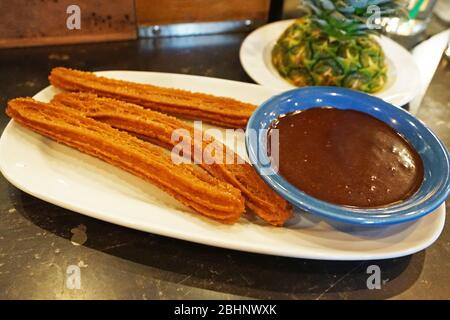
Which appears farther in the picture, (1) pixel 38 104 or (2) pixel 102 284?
(1) pixel 38 104

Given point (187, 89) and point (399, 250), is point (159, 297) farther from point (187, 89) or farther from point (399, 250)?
point (187, 89)

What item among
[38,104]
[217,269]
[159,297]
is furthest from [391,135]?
[38,104]

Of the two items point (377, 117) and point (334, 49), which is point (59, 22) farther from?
point (377, 117)

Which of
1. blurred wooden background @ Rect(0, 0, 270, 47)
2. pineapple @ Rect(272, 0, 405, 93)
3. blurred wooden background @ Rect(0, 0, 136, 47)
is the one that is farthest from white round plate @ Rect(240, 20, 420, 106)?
blurred wooden background @ Rect(0, 0, 136, 47)

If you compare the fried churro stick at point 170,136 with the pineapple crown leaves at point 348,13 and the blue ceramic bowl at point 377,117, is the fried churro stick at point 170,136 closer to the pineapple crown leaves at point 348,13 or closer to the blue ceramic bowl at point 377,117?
the blue ceramic bowl at point 377,117

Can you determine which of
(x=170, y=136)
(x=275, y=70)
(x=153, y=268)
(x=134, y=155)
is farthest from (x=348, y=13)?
(x=153, y=268)

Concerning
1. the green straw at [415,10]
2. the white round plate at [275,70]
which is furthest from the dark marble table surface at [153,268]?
the green straw at [415,10]
